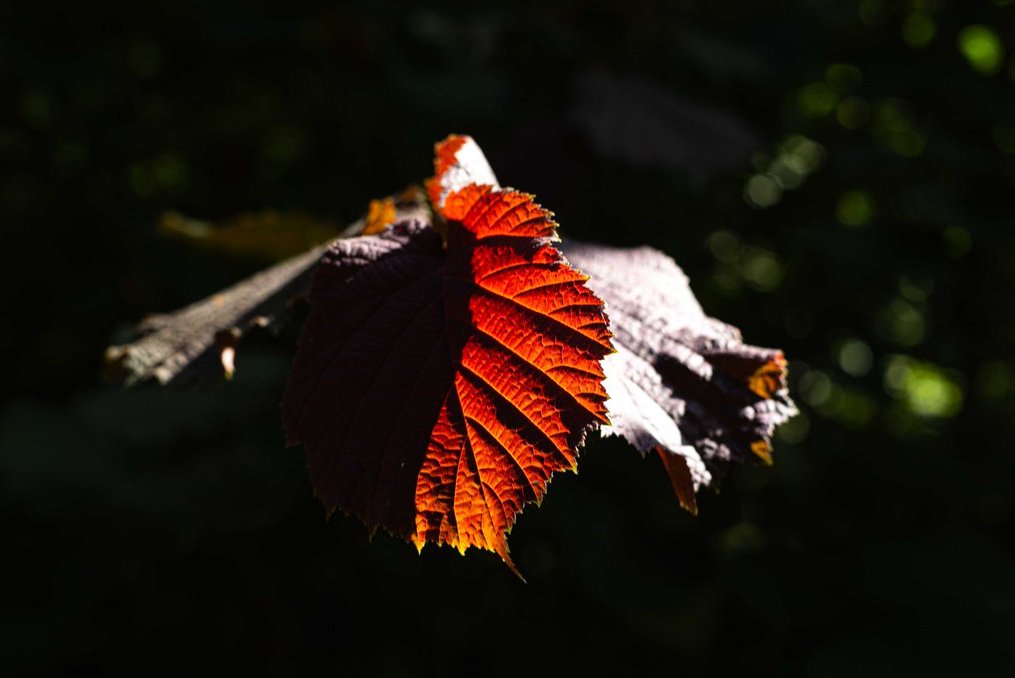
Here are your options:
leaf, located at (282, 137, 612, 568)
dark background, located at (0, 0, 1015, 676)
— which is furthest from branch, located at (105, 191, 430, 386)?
dark background, located at (0, 0, 1015, 676)

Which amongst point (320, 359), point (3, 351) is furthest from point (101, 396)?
point (320, 359)

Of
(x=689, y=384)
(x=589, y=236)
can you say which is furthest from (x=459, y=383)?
(x=589, y=236)

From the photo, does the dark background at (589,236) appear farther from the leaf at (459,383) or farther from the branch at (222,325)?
the leaf at (459,383)

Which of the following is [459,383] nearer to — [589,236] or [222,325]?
[222,325]

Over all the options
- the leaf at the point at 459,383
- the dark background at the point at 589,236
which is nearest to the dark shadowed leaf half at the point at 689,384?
the leaf at the point at 459,383

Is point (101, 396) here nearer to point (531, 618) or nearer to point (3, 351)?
point (3, 351)

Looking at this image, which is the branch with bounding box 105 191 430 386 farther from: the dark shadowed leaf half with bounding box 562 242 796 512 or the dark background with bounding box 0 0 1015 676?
the dark background with bounding box 0 0 1015 676
